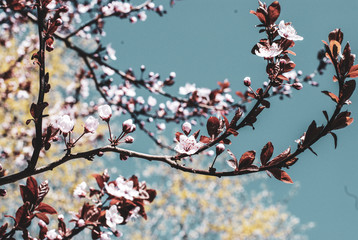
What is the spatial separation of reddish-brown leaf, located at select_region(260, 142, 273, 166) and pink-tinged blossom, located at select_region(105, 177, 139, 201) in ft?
2.69

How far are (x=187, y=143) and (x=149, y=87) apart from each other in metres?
2.04

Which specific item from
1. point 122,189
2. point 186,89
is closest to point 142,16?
point 186,89

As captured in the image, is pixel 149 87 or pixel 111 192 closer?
pixel 111 192

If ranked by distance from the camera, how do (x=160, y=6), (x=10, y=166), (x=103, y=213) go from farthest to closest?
(x=10, y=166) < (x=160, y=6) < (x=103, y=213)

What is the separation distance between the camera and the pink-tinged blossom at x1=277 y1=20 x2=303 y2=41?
3.88 feet

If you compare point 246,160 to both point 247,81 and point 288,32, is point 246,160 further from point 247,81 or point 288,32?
point 288,32

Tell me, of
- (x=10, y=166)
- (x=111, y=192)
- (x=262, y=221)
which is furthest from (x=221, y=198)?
(x=111, y=192)

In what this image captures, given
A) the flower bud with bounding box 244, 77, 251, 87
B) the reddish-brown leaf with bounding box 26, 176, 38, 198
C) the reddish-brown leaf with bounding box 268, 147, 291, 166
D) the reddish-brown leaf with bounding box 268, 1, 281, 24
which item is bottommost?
the reddish-brown leaf with bounding box 268, 147, 291, 166

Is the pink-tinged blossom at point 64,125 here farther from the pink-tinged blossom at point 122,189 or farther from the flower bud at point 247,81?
the flower bud at point 247,81

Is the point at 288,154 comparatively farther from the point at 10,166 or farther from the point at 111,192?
the point at 10,166

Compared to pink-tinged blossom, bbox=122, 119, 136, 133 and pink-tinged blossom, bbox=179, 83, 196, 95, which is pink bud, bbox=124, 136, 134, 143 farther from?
pink-tinged blossom, bbox=179, 83, 196, 95

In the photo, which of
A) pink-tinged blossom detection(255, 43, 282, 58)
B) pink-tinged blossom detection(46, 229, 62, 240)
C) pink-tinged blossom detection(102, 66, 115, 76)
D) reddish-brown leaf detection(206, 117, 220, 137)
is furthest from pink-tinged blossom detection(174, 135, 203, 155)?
pink-tinged blossom detection(102, 66, 115, 76)

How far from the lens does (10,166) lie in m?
6.80

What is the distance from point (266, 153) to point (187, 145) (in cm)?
32
